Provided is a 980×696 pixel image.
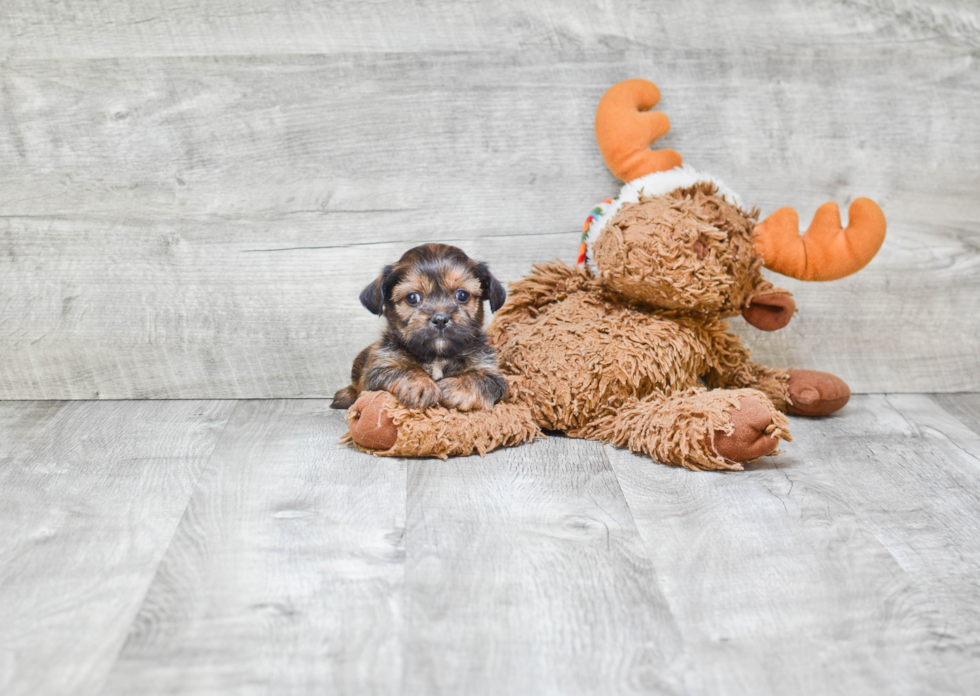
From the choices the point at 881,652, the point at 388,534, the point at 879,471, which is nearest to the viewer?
the point at 881,652

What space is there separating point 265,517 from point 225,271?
90 centimetres

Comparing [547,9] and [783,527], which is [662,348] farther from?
[547,9]

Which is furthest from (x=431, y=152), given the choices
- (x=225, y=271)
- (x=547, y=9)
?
(x=225, y=271)

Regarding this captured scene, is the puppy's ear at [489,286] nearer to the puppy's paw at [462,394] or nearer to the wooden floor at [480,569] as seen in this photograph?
the puppy's paw at [462,394]

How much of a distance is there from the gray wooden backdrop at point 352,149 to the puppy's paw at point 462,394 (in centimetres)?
50

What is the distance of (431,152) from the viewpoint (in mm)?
2168

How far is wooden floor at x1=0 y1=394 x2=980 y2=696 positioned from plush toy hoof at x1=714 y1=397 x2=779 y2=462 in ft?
0.19

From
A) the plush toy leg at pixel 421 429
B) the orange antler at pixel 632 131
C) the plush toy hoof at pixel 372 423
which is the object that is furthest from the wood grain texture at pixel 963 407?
the plush toy hoof at pixel 372 423

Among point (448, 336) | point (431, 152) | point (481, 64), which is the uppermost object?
point (481, 64)

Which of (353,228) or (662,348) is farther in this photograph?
(353,228)

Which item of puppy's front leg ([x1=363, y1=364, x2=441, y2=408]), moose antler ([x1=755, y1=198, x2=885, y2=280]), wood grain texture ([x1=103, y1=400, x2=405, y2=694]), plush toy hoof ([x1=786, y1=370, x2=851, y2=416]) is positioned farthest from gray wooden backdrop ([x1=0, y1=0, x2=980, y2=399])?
wood grain texture ([x1=103, y1=400, x2=405, y2=694])

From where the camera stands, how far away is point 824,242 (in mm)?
1860

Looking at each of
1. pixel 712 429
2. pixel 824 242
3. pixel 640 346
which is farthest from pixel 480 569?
pixel 824 242

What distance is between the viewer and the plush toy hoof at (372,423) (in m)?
1.75
